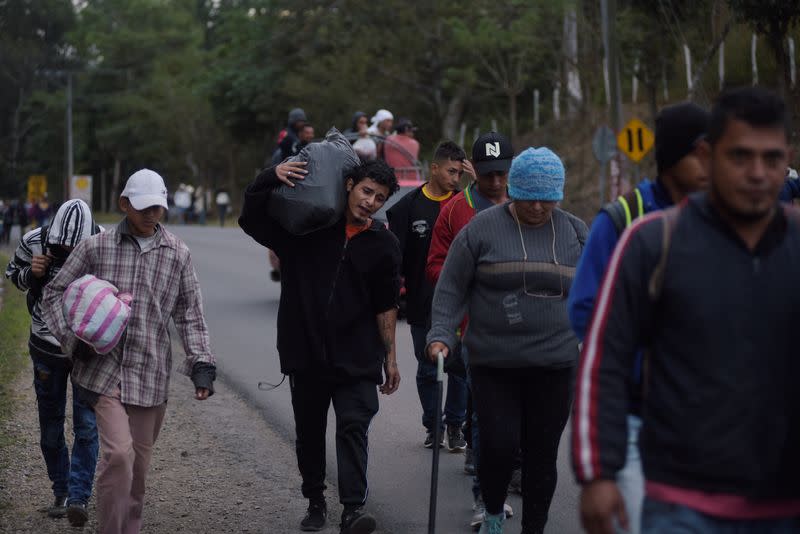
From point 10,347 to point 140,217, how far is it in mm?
8590

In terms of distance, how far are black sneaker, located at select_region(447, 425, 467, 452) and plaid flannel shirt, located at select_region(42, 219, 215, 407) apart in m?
2.90

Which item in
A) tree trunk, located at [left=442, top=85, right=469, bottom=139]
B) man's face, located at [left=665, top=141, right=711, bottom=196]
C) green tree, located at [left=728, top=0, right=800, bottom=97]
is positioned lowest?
man's face, located at [left=665, top=141, right=711, bottom=196]

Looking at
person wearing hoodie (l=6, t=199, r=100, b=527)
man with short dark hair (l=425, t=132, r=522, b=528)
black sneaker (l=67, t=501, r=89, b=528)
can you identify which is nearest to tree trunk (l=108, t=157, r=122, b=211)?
man with short dark hair (l=425, t=132, r=522, b=528)

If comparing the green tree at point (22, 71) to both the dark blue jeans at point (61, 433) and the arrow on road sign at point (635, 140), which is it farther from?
the dark blue jeans at point (61, 433)

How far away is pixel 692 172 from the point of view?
4.13m

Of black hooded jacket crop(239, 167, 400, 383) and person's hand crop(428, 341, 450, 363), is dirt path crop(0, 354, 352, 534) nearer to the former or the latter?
black hooded jacket crop(239, 167, 400, 383)

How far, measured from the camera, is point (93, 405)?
19.3 ft

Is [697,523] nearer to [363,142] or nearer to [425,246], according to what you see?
[425,246]

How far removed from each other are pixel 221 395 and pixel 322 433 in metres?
4.64

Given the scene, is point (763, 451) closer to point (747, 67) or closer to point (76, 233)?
point (76, 233)

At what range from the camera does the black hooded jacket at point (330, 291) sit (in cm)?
659

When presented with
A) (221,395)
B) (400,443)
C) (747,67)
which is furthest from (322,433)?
(747,67)

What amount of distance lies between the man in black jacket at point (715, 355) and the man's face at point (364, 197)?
3183 mm

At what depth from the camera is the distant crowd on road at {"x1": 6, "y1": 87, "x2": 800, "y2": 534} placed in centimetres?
329
